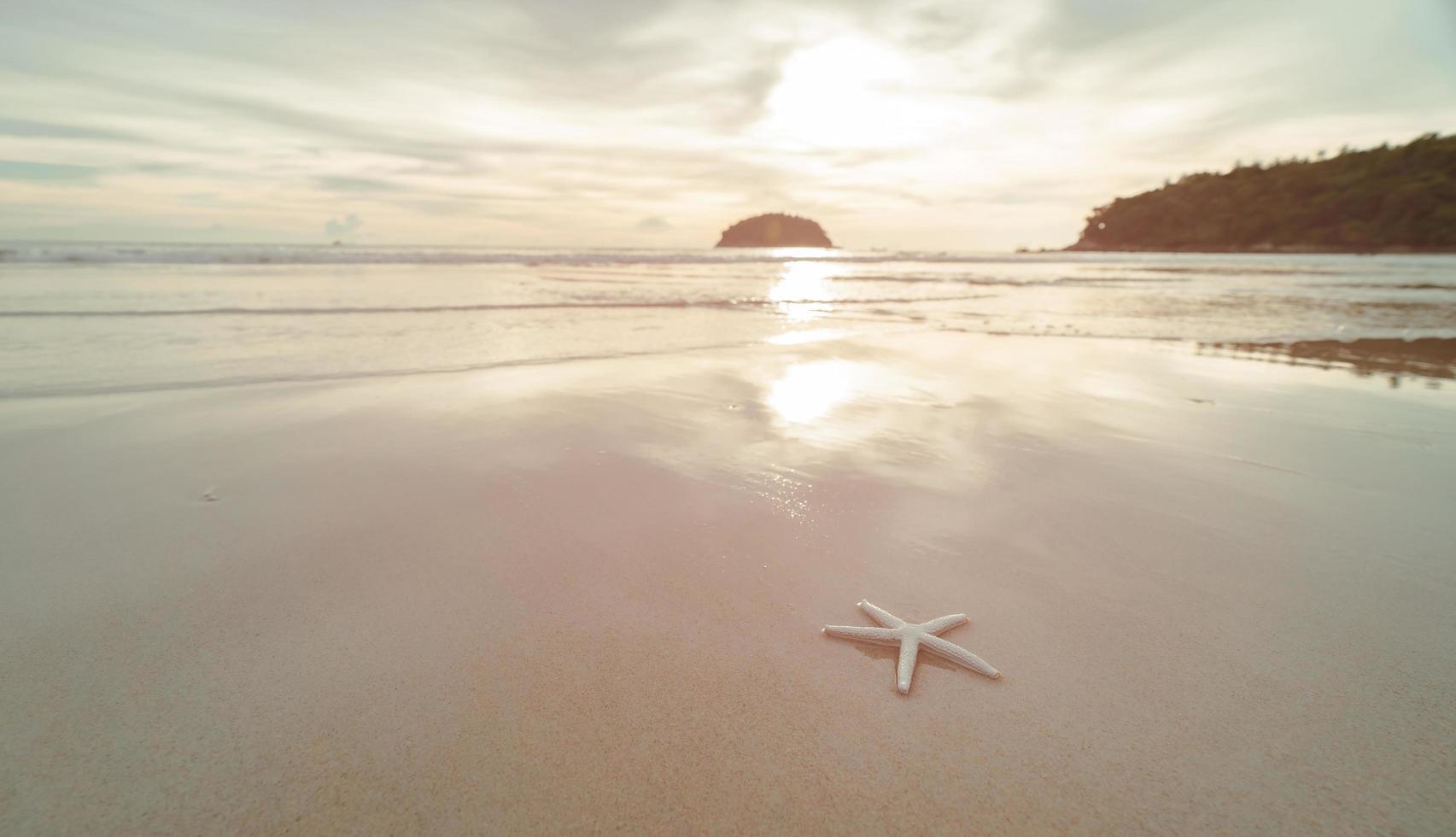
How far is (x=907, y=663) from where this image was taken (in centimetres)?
209

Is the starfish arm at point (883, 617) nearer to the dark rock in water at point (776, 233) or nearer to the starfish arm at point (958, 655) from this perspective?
the starfish arm at point (958, 655)

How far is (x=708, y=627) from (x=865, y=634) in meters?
0.60

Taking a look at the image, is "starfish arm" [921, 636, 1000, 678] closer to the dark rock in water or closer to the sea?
the sea

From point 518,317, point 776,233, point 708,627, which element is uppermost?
point 776,233

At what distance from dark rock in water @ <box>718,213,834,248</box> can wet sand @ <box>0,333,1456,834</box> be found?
126 m

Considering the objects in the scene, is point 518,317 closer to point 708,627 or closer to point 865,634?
point 708,627

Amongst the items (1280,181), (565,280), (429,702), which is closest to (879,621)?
(429,702)

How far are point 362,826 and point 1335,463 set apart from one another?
5885mm

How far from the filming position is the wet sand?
167 cm

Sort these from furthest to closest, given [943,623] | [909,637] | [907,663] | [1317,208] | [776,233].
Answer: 1. [776,233]
2. [1317,208]
3. [943,623]
4. [909,637]
5. [907,663]

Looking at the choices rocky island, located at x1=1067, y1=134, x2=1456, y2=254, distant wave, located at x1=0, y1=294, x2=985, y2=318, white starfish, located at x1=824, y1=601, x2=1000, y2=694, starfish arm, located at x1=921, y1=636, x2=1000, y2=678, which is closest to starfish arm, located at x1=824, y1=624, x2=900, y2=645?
white starfish, located at x1=824, y1=601, x2=1000, y2=694

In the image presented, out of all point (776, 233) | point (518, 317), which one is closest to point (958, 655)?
point (518, 317)

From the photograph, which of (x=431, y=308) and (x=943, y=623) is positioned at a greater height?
(x=431, y=308)

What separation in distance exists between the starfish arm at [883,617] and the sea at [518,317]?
5.80m
